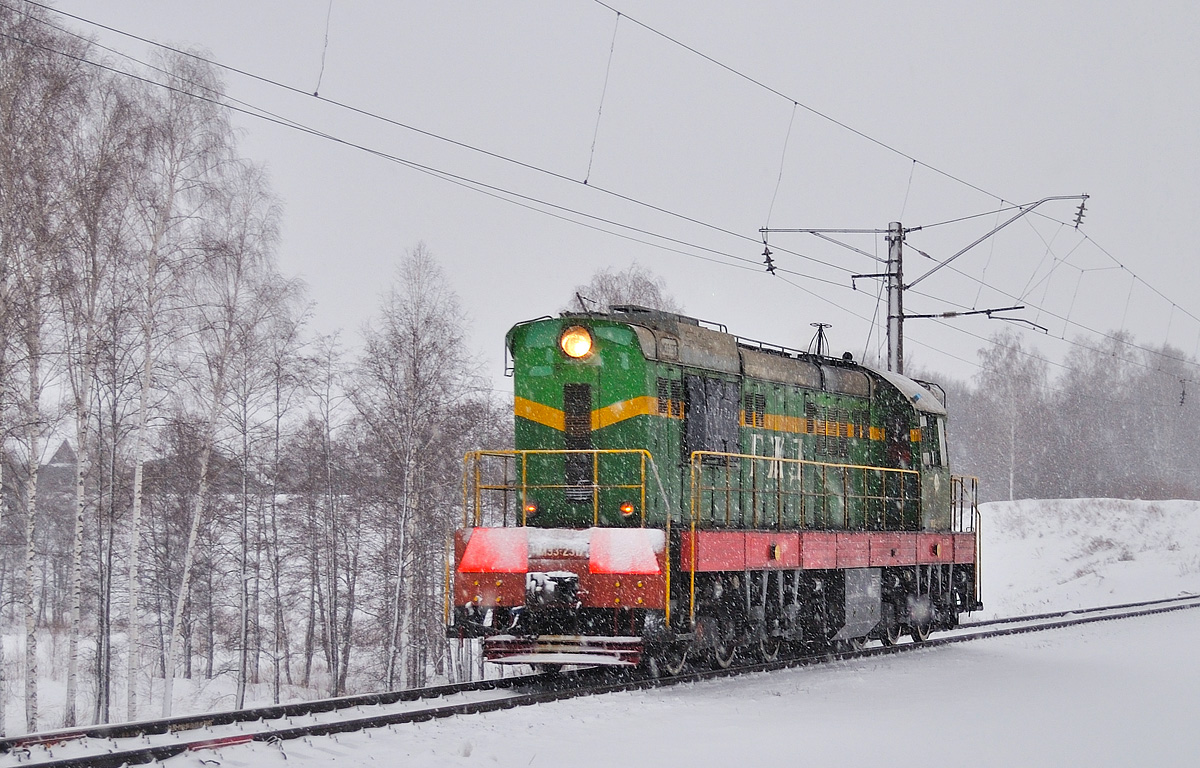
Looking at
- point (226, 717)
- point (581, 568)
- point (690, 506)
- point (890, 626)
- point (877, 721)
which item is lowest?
point (890, 626)

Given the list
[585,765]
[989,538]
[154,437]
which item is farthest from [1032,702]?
[989,538]

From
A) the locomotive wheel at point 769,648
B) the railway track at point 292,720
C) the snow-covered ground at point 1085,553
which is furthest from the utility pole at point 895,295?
the railway track at point 292,720

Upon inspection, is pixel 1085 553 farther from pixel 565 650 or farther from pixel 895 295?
pixel 565 650

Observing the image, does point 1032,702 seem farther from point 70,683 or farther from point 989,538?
point 989,538

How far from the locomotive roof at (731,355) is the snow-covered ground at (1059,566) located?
454cm

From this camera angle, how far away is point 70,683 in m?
17.2

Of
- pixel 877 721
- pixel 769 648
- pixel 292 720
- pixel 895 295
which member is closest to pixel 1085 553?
pixel 895 295

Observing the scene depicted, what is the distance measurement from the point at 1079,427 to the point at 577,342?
68287mm

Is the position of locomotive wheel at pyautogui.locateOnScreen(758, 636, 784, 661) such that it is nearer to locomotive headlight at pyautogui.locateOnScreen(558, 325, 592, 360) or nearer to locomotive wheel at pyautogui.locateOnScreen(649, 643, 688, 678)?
locomotive wheel at pyautogui.locateOnScreen(649, 643, 688, 678)

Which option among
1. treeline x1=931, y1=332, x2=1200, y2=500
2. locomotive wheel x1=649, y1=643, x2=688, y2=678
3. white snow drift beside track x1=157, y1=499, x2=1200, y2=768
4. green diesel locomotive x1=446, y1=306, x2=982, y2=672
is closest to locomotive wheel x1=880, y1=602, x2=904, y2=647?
green diesel locomotive x1=446, y1=306, x2=982, y2=672

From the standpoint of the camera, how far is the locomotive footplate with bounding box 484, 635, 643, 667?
9.73m

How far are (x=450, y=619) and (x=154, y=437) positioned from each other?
1461cm

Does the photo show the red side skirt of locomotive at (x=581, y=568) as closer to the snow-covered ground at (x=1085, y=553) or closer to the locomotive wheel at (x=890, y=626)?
the locomotive wheel at (x=890, y=626)

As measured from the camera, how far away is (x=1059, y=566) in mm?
36812
